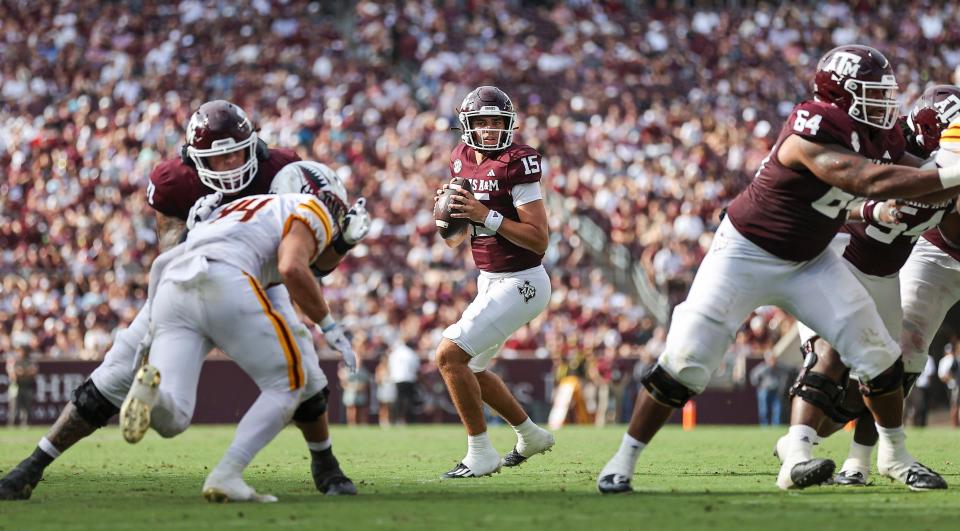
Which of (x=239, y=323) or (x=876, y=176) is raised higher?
(x=876, y=176)

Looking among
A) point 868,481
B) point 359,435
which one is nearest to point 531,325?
point 359,435

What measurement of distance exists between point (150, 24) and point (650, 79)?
34.3 feet

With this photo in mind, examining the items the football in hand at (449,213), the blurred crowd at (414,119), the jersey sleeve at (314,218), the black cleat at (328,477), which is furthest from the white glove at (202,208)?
the blurred crowd at (414,119)

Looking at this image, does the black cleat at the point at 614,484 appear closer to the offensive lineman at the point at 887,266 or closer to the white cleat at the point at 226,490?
the offensive lineman at the point at 887,266

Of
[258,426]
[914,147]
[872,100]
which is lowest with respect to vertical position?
[258,426]

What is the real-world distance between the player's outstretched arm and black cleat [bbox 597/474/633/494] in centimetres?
176

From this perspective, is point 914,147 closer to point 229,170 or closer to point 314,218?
point 314,218

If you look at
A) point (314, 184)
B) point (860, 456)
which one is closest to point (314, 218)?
point (314, 184)

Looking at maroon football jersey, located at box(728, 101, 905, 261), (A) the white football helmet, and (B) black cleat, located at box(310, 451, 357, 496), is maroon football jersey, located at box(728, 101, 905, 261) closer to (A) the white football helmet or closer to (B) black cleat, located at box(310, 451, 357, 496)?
(A) the white football helmet

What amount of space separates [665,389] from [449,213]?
7.61 ft

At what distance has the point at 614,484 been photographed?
697cm

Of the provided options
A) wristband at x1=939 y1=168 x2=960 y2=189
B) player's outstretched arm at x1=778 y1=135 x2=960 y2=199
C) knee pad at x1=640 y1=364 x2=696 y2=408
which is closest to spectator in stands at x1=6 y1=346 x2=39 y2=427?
knee pad at x1=640 y1=364 x2=696 y2=408

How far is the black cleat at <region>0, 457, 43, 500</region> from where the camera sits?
6.84 meters

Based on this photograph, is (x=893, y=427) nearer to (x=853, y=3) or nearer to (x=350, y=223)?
(x=350, y=223)
